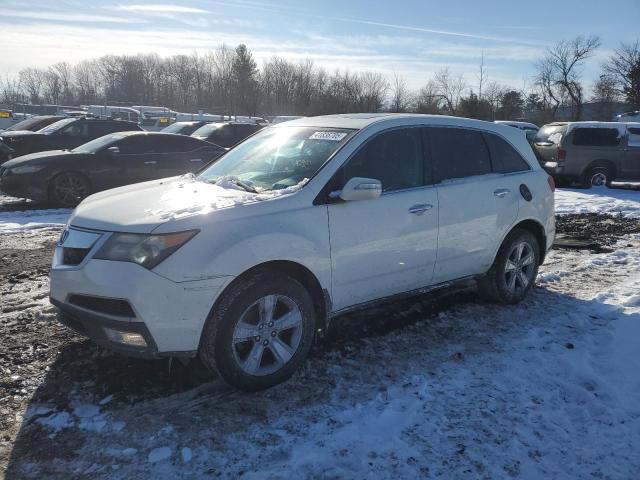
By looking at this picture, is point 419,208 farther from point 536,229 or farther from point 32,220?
point 32,220

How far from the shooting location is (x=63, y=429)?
306 centimetres

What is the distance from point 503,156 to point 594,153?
11.4 meters

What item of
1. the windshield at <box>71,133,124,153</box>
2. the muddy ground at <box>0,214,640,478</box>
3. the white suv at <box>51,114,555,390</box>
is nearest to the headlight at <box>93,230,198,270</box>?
the white suv at <box>51,114,555,390</box>

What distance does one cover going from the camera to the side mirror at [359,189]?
12.1 ft

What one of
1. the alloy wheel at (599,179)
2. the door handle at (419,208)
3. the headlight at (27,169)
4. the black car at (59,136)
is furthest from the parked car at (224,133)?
the door handle at (419,208)

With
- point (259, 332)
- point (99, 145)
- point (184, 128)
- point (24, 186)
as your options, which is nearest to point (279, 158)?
point (259, 332)

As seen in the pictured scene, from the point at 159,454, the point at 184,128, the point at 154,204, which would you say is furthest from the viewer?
the point at 184,128

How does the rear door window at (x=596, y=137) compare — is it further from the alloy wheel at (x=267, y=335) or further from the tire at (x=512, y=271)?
the alloy wheel at (x=267, y=335)

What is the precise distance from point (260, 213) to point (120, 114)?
135 ft

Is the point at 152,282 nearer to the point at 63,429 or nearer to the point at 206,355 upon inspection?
the point at 206,355

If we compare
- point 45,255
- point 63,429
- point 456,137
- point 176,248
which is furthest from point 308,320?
point 45,255

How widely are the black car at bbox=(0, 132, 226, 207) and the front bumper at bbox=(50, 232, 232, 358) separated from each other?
6.52 meters

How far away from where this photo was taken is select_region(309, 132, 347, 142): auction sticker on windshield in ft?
13.7

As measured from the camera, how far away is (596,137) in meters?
14.8
